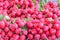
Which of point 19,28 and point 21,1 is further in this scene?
point 21,1

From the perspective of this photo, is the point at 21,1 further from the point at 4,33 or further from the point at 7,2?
the point at 4,33

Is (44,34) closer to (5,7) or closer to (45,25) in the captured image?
(45,25)

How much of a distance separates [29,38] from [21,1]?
0.66 meters

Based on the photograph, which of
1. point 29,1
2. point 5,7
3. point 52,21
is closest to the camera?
point 52,21

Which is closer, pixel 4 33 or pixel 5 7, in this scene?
pixel 4 33

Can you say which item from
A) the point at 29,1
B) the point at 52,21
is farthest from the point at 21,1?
the point at 52,21

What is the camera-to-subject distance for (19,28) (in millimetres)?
1308

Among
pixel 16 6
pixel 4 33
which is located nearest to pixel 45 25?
pixel 4 33

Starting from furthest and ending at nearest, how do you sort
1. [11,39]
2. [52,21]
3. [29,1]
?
[29,1], [52,21], [11,39]

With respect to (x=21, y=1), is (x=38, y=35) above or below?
below

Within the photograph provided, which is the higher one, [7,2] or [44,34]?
[7,2]

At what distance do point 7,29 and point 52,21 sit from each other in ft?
1.10

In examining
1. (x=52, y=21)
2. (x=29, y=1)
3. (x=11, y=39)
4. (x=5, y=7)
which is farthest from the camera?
(x=29, y=1)

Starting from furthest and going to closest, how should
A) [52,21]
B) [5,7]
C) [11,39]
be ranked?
[5,7] < [52,21] < [11,39]
